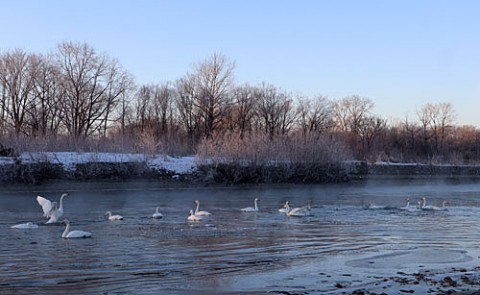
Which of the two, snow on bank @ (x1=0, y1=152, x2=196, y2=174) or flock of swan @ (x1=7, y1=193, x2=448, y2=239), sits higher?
→ snow on bank @ (x1=0, y1=152, x2=196, y2=174)

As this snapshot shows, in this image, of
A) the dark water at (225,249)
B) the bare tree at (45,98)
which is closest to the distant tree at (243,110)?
the bare tree at (45,98)

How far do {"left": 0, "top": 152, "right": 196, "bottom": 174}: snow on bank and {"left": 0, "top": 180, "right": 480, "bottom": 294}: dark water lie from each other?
14.2 meters

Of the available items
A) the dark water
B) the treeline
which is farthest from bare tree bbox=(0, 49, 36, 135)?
the dark water

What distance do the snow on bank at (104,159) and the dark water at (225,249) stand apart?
1417cm

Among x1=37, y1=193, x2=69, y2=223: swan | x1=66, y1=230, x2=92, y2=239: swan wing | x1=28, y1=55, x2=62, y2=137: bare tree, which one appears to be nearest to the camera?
x1=66, y1=230, x2=92, y2=239: swan wing

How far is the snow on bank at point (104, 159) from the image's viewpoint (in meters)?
45.3

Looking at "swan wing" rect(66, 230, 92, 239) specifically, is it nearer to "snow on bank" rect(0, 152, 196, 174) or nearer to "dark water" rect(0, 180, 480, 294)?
"dark water" rect(0, 180, 480, 294)

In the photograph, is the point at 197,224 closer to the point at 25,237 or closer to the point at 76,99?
the point at 25,237

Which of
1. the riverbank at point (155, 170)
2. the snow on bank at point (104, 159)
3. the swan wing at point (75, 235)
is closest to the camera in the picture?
the swan wing at point (75, 235)

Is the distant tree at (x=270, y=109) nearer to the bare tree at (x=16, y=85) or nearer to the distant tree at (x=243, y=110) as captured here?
the distant tree at (x=243, y=110)

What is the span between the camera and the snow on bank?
45281mm

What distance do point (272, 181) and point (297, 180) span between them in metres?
2.39

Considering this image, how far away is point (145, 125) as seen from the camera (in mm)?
81375

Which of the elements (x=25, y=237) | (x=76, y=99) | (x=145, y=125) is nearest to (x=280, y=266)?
(x=25, y=237)
